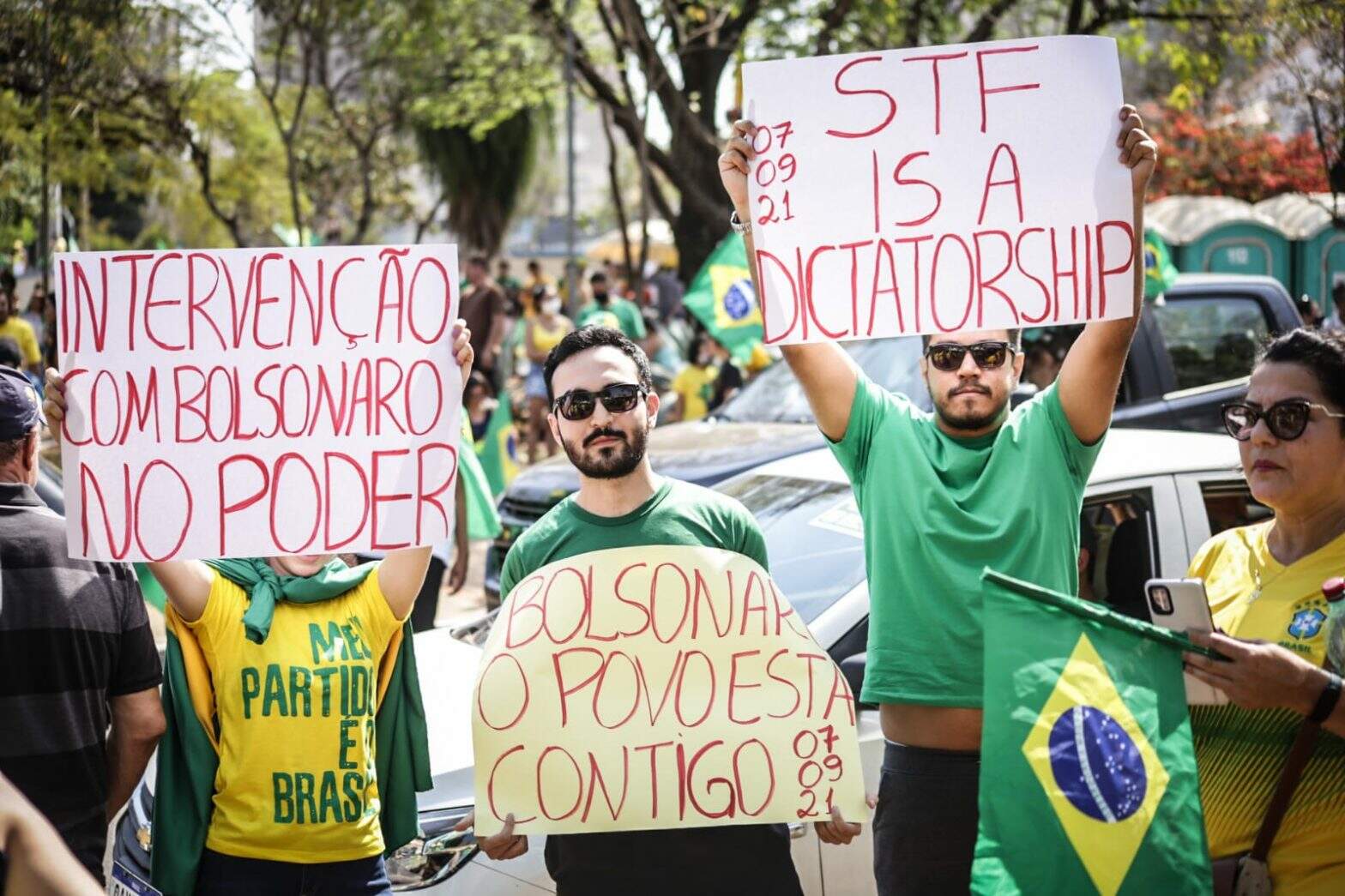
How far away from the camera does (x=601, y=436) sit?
3334 mm

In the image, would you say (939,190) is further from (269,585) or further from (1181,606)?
(269,585)

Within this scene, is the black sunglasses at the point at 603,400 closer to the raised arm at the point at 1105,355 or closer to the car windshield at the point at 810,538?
the raised arm at the point at 1105,355

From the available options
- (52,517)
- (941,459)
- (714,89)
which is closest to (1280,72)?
(714,89)

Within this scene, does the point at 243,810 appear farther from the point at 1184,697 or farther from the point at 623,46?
the point at 623,46

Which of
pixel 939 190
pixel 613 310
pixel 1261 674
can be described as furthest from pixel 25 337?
pixel 1261 674

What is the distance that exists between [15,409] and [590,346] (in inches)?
49.7

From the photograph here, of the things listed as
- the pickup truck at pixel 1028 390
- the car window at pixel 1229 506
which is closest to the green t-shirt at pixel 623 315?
the pickup truck at pixel 1028 390

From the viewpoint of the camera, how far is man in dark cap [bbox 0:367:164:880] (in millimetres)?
3188

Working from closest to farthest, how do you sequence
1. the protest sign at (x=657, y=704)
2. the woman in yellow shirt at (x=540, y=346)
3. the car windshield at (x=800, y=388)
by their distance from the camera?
the protest sign at (x=657, y=704)
the car windshield at (x=800, y=388)
the woman in yellow shirt at (x=540, y=346)

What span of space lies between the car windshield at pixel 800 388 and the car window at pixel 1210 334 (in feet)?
5.44

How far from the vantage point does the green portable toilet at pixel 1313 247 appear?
68.3 feet

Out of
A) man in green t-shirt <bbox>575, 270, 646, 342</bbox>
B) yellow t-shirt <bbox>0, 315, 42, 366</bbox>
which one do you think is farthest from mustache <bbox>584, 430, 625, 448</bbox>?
man in green t-shirt <bbox>575, 270, 646, 342</bbox>

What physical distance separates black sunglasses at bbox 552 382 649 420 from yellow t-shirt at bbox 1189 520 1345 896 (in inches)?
52.1

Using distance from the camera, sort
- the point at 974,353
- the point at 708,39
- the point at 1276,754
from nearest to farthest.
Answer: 1. the point at 1276,754
2. the point at 974,353
3. the point at 708,39
